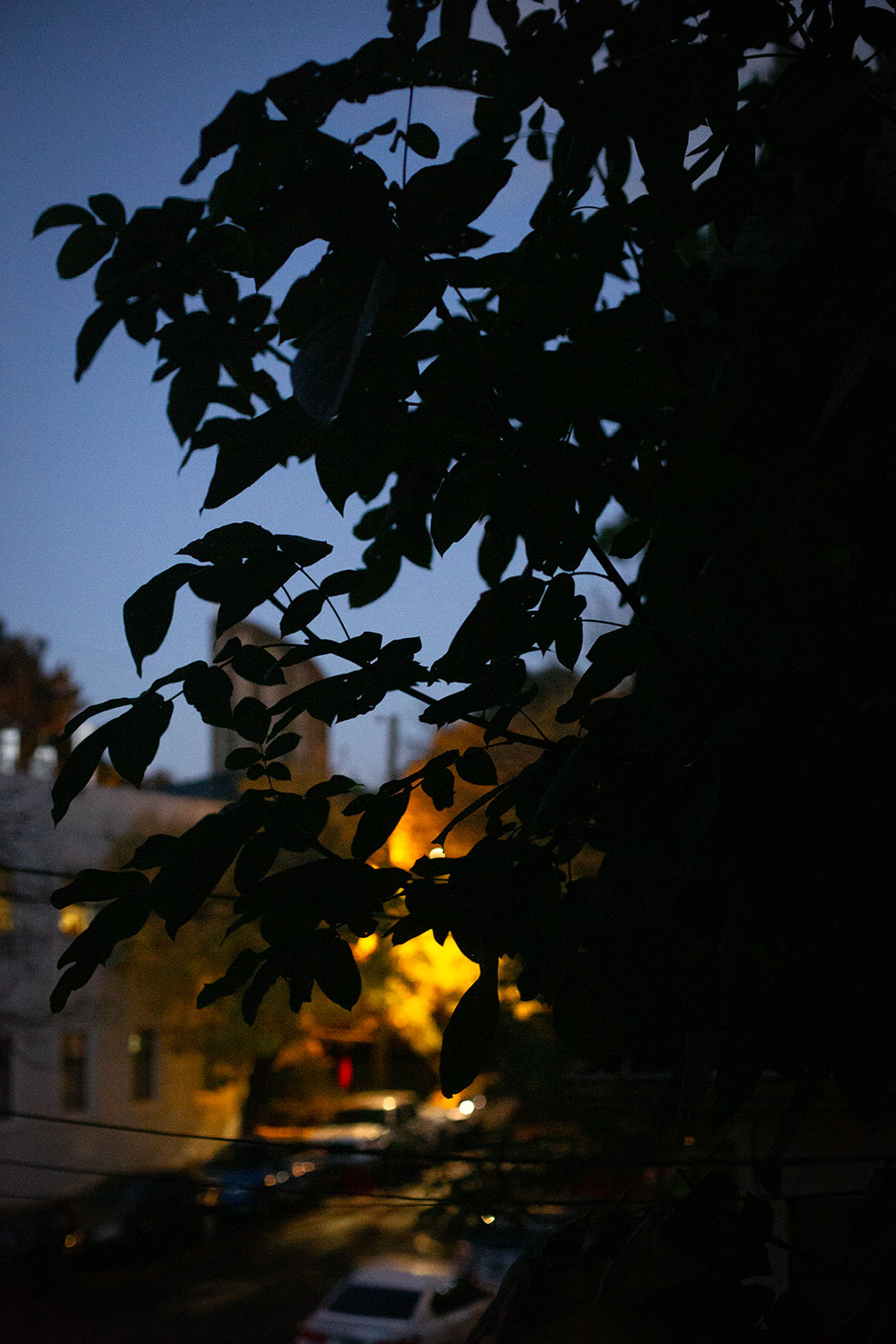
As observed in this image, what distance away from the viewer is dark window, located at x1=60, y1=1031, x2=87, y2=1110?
47.5 ft

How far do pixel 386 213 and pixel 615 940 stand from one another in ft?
2.95

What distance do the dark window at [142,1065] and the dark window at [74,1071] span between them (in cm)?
74

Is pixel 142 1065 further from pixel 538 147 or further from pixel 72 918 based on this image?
pixel 538 147

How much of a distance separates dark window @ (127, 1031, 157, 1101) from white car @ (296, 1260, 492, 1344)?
6.34 meters

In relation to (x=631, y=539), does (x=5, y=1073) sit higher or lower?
lower

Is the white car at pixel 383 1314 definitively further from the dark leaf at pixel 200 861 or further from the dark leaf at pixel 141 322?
the dark leaf at pixel 141 322

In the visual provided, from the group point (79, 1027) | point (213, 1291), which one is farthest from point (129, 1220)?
point (79, 1027)

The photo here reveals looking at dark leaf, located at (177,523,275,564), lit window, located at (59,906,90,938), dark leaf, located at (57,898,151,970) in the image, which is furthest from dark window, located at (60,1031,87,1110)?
dark leaf, located at (177,523,275,564)

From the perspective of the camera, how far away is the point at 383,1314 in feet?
30.6

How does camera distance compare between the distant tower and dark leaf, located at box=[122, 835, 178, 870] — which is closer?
dark leaf, located at box=[122, 835, 178, 870]

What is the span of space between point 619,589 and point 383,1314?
9638mm

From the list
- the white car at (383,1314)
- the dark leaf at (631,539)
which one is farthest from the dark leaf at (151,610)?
the white car at (383,1314)

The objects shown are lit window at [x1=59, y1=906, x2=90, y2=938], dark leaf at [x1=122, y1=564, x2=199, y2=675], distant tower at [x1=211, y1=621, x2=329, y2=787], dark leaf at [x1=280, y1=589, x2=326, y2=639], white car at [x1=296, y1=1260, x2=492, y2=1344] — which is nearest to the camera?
dark leaf at [x1=122, y1=564, x2=199, y2=675]

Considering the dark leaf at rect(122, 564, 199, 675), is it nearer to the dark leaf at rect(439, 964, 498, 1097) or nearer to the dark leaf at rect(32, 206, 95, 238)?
the dark leaf at rect(439, 964, 498, 1097)
